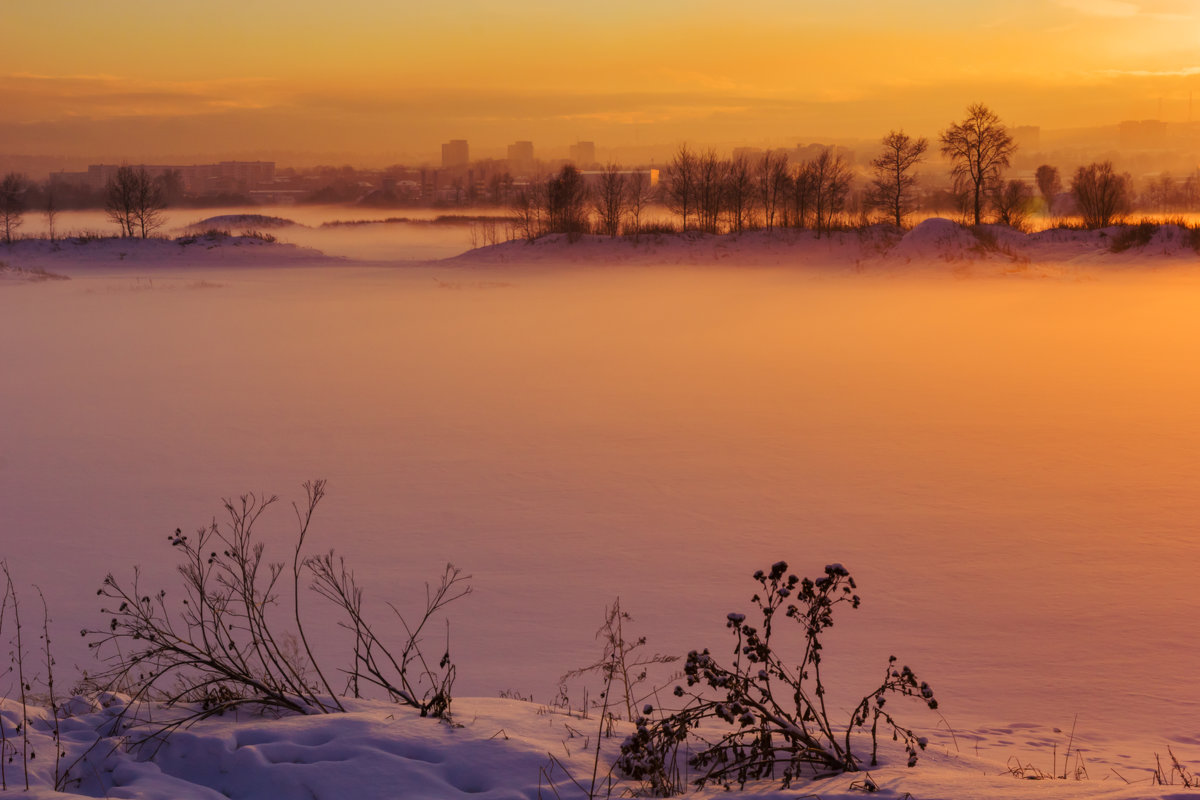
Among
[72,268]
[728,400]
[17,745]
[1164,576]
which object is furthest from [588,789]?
[72,268]

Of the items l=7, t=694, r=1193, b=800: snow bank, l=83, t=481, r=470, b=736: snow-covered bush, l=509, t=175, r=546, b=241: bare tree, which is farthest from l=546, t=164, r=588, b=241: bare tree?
l=7, t=694, r=1193, b=800: snow bank

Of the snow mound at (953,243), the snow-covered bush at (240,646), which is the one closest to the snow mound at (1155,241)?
the snow mound at (953,243)

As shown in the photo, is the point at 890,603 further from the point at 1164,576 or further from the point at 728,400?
the point at 728,400

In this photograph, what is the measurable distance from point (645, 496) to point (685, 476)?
1.33m

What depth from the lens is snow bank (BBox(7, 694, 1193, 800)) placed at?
5336mm

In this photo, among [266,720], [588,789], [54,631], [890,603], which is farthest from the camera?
[890,603]

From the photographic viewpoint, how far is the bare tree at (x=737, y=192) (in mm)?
76250

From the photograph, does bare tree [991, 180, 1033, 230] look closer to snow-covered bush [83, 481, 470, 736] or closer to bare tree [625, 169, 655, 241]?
bare tree [625, 169, 655, 241]

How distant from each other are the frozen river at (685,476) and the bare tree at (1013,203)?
32848 mm

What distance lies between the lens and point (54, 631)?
33.8 ft

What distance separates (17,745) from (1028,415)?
64.3 feet

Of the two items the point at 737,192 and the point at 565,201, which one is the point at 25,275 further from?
the point at 737,192

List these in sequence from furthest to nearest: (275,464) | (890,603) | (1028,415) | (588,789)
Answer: (1028,415) → (275,464) → (890,603) → (588,789)

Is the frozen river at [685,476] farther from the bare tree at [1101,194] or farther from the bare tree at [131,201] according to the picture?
the bare tree at [131,201]
